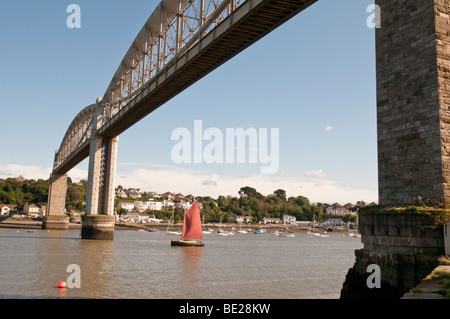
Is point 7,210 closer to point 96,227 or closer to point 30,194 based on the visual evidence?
point 30,194

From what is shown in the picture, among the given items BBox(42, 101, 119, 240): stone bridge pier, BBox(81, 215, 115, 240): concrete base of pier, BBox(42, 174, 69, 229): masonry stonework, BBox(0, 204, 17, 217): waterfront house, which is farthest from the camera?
BBox(0, 204, 17, 217): waterfront house

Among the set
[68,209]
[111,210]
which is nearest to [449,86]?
[111,210]

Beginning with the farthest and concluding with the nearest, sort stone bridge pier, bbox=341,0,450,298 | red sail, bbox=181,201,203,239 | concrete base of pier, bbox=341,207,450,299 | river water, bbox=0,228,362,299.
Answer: red sail, bbox=181,201,203,239
river water, bbox=0,228,362,299
stone bridge pier, bbox=341,0,450,298
concrete base of pier, bbox=341,207,450,299

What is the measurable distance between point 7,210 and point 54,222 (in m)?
70.6

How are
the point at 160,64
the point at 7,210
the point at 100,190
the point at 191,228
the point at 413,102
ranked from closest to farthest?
the point at 413,102 → the point at 160,64 → the point at 191,228 → the point at 100,190 → the point at 7,210

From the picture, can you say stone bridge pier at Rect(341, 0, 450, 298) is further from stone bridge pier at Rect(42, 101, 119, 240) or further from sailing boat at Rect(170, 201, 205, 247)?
stone bridge pier at Rect(42, 101, 119, 240)

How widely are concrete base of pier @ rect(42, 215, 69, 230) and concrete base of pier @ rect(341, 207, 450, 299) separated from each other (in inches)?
4381

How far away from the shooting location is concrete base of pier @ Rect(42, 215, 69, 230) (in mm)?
115875

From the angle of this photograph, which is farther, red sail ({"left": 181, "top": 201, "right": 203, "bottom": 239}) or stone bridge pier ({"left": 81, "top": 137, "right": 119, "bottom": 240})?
red sail ({"left": 181, "top": 201, "right": 203, "bottom": 239})

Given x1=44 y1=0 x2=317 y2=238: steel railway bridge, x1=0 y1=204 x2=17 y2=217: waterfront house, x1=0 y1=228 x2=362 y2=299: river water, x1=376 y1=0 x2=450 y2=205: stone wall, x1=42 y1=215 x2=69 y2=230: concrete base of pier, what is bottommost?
x1=0 y1=228 x2=362 y2=299: river water

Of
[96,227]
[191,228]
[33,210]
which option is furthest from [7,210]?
[191,228]

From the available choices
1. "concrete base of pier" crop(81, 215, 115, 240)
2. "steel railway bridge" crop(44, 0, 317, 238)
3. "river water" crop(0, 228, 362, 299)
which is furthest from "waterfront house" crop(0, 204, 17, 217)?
"river water" crop(0, 228, 362, 299)

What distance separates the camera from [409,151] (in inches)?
646

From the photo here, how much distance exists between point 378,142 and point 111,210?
58346mm
